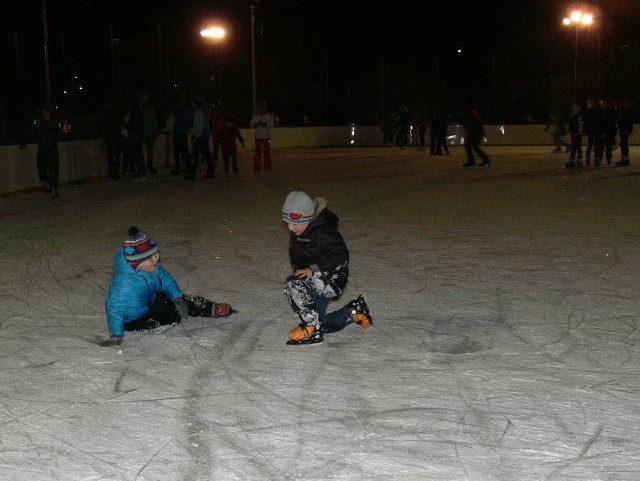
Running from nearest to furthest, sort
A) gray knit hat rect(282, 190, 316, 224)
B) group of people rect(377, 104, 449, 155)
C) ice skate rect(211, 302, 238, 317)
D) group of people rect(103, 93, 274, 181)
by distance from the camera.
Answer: gray knit hat rect(282, 190, 316, 224) → ice skate rect(211, 302, 238, 317) → group of people rect(103, 93, 274, 181) → group of people rect(377, 104, 449, 155)

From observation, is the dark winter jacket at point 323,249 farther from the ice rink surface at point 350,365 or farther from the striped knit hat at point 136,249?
the striped knit hat at point 136,249

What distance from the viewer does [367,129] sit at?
3903 cm

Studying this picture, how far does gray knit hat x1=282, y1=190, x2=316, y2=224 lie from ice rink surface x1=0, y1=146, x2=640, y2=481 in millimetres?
724

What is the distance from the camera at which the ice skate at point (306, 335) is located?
553 cm

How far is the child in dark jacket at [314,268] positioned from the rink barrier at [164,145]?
1064 centimetres

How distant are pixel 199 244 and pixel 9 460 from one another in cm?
597

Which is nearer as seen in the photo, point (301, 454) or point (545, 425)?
point (301, 454)

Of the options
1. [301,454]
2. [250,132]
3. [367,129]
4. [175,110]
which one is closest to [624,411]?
[301,454]

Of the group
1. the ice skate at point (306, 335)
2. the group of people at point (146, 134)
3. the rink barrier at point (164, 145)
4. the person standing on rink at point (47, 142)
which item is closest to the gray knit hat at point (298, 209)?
the ice skate at point (306, 335)

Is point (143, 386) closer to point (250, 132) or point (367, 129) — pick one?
point (250, 132)

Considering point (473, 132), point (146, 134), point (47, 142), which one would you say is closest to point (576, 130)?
point (473, 132)

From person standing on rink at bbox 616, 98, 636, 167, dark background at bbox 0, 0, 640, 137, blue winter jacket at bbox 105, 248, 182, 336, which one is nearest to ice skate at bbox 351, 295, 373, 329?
blue winter jacket at bbox 105, 248, 182, 336

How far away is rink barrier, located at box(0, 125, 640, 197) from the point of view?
51.2 feet

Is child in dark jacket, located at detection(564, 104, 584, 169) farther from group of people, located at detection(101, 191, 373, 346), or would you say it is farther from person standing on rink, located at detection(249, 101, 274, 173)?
group of people, located at detection(101, 191, 373, 346)
